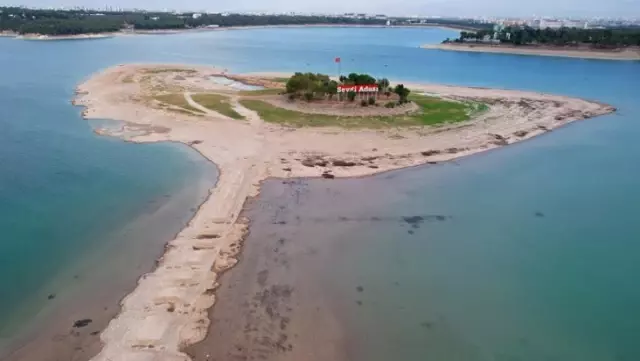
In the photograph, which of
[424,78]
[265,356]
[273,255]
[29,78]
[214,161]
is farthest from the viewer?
[424,78]

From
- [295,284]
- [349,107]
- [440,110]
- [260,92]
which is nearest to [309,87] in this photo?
[349,107]

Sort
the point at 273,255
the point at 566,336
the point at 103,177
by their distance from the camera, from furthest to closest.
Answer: the point at 103,177 < the point at 273,255 < the point at 566,336

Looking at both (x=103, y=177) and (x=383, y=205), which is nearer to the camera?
(x=383, y=205)

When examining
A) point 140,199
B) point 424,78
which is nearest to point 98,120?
point 140,199

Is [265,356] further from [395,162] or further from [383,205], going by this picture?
[395,162]

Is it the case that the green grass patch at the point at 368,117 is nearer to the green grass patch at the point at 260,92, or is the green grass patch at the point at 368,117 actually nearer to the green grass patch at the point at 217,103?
the green grass patch at the point at 217,103

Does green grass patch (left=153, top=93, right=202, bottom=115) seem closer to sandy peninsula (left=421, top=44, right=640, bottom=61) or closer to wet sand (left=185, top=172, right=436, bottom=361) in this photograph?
wet sand (left=185, top=172, right=436, bottom=361)

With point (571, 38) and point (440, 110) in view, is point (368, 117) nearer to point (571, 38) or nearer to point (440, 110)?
point (440, 110)
